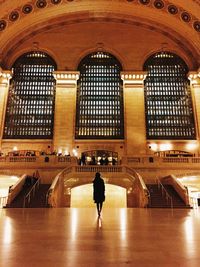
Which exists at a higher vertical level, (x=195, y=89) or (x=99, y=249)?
(x=195, y=89)

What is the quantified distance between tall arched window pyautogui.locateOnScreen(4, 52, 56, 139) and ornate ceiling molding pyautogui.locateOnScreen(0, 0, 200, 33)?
344 centimetres

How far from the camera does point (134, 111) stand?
22.3 meters

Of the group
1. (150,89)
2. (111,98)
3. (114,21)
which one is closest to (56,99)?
(111,98)

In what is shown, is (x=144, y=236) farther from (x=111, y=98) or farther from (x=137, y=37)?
(x=137, y=37)

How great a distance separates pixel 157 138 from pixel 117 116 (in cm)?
410

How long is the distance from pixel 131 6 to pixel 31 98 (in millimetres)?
13279

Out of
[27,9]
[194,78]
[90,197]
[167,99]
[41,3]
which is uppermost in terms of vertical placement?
[41,3]

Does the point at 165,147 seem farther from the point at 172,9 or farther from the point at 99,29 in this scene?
the point at 99,29

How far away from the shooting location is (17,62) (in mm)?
24266

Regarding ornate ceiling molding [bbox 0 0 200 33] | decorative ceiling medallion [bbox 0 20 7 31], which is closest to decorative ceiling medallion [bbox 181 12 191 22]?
ornate ceiling molding [bbox 0 0 200 33]

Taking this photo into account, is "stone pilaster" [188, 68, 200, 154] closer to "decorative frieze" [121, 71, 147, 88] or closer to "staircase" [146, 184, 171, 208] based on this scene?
"decorative frieze" [121, 71, 147, 88]

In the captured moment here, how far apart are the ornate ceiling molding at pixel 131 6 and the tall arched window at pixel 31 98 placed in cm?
344

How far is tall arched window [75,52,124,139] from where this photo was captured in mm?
21984

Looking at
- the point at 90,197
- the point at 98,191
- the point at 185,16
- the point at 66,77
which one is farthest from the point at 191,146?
the point at 98,191
